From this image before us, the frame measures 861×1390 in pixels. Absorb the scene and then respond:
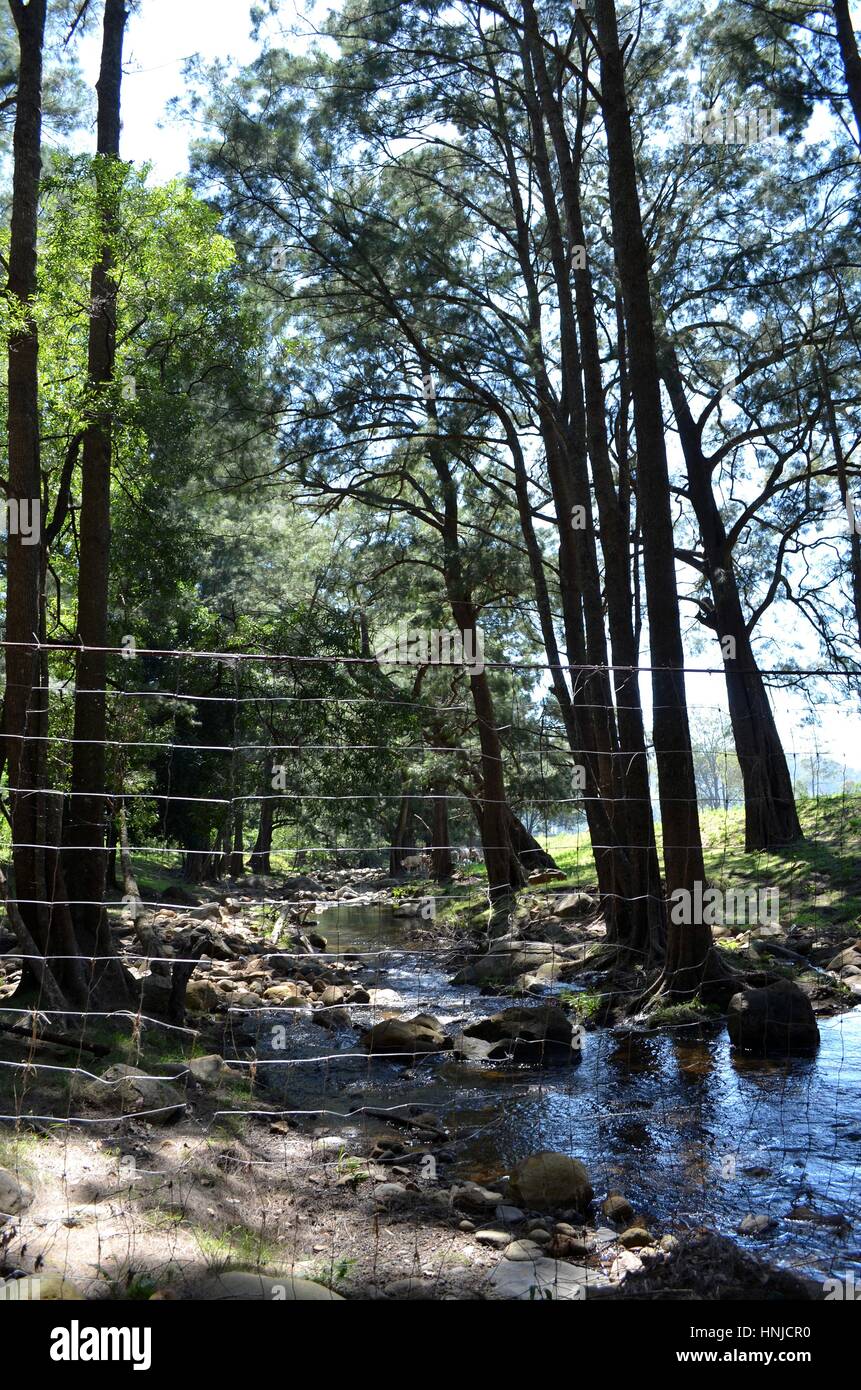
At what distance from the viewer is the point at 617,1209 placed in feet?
14.5

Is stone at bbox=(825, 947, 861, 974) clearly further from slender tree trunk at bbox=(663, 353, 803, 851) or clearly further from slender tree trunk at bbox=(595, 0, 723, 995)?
slender tree trunk at bbox=(663, 353, 803, 851)

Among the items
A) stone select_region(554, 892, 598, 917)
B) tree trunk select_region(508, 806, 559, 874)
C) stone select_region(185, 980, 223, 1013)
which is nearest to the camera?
stone select_region(185, 980, 223, 1013)

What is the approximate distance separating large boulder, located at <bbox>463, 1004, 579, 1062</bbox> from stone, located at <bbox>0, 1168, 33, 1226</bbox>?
12.9 feet

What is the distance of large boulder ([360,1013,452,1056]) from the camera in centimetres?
752

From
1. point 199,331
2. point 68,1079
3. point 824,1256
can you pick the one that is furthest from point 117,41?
point 824,1256

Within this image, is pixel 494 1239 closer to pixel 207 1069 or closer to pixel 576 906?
pixel 207 1069

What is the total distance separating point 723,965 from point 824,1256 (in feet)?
13.4

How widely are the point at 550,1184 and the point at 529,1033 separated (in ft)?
9.97

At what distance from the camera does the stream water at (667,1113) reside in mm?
4516

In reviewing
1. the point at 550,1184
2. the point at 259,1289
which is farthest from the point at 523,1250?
the point at 259,1289

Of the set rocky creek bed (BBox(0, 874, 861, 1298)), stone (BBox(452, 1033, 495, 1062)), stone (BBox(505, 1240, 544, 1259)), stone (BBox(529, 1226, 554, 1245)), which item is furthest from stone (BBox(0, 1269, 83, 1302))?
stone (BBox(452, 1033, 495, 1062))

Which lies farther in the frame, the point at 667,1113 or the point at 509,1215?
the point at 667,1113

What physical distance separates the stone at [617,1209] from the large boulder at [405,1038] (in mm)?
3099
